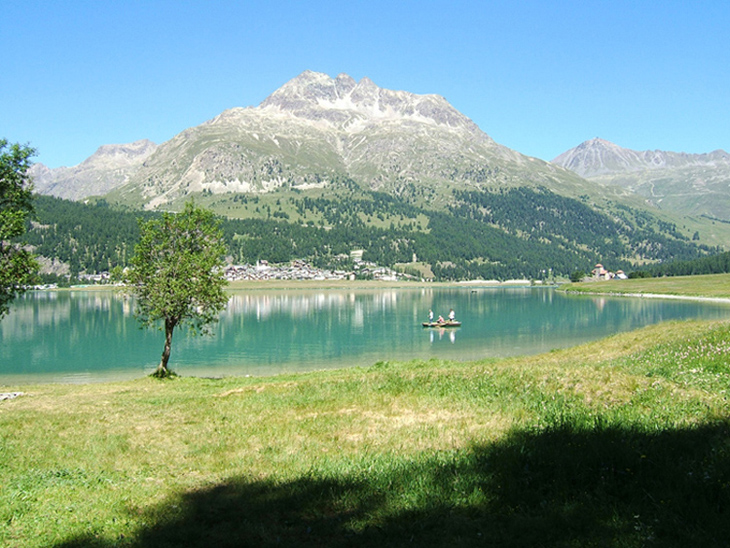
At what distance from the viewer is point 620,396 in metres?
Answer: 15.0

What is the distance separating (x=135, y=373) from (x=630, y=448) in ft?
158

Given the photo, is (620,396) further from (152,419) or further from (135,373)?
(135,373)

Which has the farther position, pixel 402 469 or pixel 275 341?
pixel 275 341

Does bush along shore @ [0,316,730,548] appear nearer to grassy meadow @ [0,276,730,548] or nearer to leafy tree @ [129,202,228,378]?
grassy meadow @ [0,276,730,548]

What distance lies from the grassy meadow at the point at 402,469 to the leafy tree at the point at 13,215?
15.1 m

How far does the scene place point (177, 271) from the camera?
3919cm

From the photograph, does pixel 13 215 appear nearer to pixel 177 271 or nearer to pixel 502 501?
pixel 177 271

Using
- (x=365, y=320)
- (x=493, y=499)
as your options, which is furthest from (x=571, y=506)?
(x=365, y=320)

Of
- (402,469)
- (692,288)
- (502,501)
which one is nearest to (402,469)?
(402,469)

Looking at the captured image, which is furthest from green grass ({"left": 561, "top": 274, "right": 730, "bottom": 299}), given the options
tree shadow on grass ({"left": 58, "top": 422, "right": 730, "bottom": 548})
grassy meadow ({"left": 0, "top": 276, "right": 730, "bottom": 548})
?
tree shadow on grass ({"left": 58, "top": 422, "right": 730, "bottom": 548})

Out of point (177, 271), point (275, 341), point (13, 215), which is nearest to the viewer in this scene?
point (13, 215)

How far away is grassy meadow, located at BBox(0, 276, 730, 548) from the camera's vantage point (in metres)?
8.45

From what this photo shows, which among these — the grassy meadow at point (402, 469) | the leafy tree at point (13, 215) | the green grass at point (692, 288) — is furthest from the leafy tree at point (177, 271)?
the green grass at point (692, 288)

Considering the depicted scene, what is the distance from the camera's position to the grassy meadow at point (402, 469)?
845 centimetres
